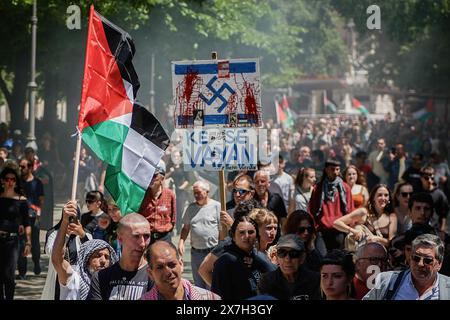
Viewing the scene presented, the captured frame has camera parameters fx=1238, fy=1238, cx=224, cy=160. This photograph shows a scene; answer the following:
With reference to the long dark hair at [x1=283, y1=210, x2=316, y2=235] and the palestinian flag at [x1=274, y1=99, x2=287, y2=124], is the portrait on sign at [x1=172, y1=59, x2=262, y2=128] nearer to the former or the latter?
the long dark hair at [x1=283, y1=210, x2=316, y2=235]

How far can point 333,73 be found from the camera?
82688mm

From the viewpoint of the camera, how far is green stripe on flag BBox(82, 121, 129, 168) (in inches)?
345

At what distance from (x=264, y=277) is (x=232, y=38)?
88.3 feet

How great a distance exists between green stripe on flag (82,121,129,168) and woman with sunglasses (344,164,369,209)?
15.3 feet

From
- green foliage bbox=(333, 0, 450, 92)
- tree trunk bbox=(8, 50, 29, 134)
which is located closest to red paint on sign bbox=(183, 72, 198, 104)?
green foliage bbox=(333, 0, 450, 92)

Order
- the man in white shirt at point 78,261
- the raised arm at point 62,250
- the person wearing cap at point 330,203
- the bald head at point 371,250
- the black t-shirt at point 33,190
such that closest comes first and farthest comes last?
the man in white shirt at point 78,261, the raised arm at point 62,250, the bald head at point 371,250, the person wearing cap at point 330,203, the black t-shirt at point 33,190

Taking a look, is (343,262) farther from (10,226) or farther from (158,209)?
(10,226)

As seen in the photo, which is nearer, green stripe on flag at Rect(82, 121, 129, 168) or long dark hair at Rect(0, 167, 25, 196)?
green stripe on flag at Rect(82, 121, 129, 168)

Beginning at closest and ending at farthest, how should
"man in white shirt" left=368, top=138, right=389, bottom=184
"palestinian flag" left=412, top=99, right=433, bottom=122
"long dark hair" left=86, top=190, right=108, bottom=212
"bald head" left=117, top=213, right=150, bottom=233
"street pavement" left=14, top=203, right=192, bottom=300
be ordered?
1. "bald head" left=117, top=213, right=150, bottom=233
2. "long dark hair" left=86, top=190, right=108, bottom=212
3. "street pavement" left=14, top=203, right=192, bottom=300
4. "man in white shirt" left=368, top=138, right=389, bottom=184
5. "palestinian flag" left=412, top=99, right=433, bottom=122

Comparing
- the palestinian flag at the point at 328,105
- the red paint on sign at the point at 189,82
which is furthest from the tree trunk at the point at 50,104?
the palestinian flag at the point at 328,105

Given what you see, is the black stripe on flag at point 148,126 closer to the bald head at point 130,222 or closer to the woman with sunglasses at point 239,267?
the woman with sunglasses at point 239,267

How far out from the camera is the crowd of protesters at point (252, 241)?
6.84m

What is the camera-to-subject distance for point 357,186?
1352cm
